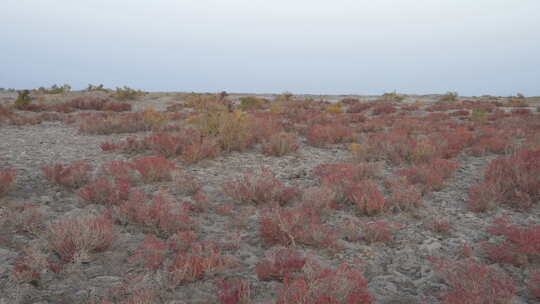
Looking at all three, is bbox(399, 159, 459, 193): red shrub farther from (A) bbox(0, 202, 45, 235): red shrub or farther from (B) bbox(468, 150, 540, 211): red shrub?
(A) bbox(0, 202, 45, 235): red shrub

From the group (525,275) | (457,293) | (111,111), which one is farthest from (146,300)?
(111,111)

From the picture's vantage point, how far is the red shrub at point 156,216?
4188mm

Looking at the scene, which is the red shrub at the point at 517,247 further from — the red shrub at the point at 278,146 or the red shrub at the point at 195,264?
the red shrub at the point at 278,146

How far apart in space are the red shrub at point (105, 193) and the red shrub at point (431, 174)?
15.4 feet

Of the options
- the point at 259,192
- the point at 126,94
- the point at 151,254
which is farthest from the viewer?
the point at 126,94

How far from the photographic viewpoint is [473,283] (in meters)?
3.00

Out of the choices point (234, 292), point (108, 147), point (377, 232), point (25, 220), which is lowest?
point (234, 292)

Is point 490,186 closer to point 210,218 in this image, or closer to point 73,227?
point 210,218

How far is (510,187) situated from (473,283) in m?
3.18

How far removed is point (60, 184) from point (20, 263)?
2.51 meters

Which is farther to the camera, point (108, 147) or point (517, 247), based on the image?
point (108, 147)

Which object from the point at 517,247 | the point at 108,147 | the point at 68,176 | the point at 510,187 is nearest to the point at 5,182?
the point at 68,176

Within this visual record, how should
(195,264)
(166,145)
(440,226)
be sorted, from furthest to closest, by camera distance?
1. (166,145)
2. (440,226)
3. (195,264)

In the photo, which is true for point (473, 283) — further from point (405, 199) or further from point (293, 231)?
point (405, 199)
